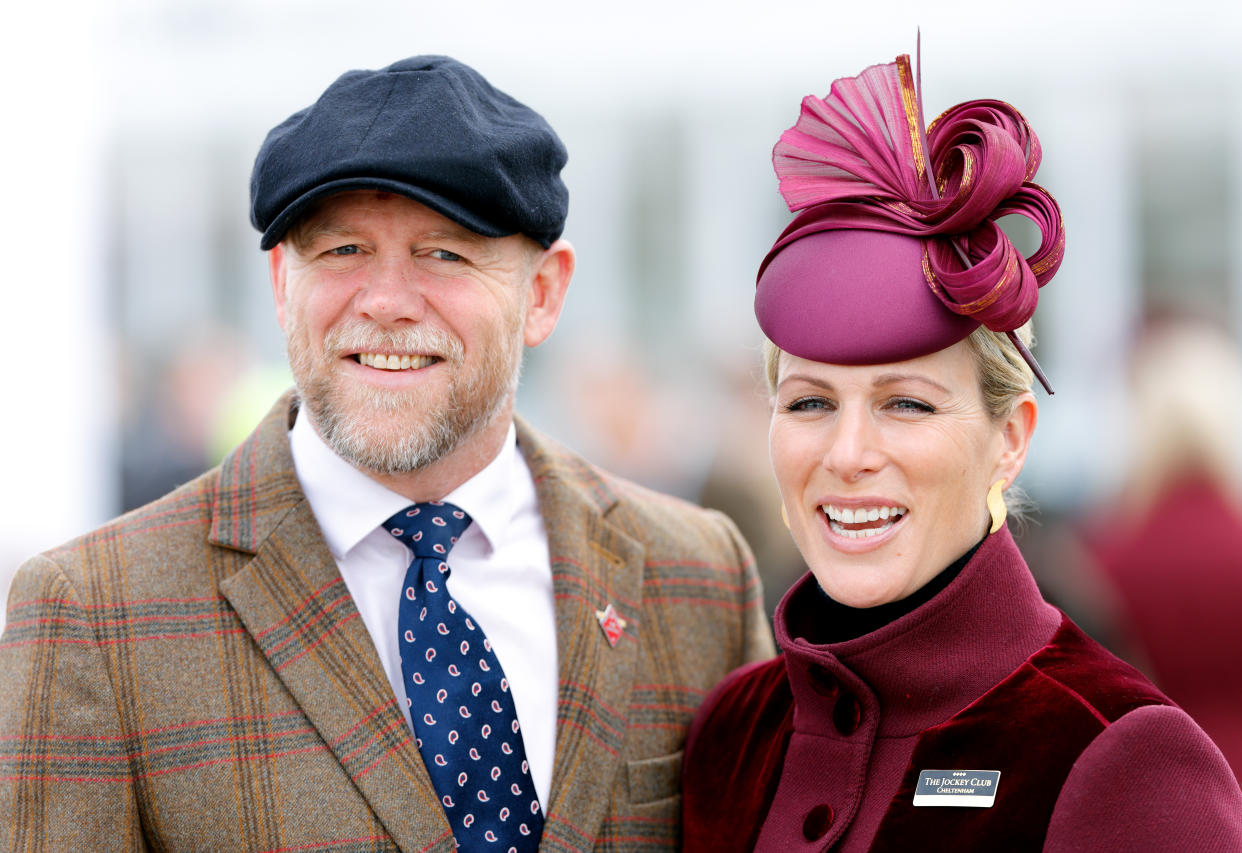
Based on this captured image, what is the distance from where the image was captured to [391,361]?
8.67 feet

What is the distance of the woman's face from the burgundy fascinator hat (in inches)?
2.2

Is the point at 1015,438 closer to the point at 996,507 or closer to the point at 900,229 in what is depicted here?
the point at 996,507

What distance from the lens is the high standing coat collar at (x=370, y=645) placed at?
2393 mm

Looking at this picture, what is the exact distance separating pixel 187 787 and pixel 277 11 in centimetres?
871

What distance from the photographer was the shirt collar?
2.63m

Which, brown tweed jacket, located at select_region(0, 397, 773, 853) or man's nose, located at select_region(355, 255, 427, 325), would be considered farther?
man's nose, located at select_region(355, 255, 427, 325)

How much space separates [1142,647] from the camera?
387 cm

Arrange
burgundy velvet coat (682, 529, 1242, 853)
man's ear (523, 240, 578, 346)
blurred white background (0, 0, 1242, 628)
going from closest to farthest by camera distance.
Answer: burgundy velvet coat (682, 529, 1242, 853), man's ear (523, 240, 578, 346), blurred white background (0, 0, 1242, 628)

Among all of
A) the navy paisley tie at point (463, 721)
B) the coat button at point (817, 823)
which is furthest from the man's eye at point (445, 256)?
the coat button at point (817, 823)

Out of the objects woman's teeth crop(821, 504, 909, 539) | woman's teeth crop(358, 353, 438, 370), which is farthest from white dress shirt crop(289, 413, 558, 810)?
woman's teeth crop(821, 504, 909, 539)

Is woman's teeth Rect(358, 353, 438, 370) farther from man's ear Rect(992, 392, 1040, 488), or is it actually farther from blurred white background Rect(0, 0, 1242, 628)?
blurred white background Rect(0, 0, 1242, 628)

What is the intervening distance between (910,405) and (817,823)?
686 mm

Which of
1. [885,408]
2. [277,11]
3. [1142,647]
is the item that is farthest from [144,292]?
[885,408]

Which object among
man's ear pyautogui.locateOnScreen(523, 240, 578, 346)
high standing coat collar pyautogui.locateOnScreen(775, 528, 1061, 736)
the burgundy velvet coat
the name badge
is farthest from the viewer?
man's ear pyautogui.locateOnScreen(523, 240, 578, 346)
